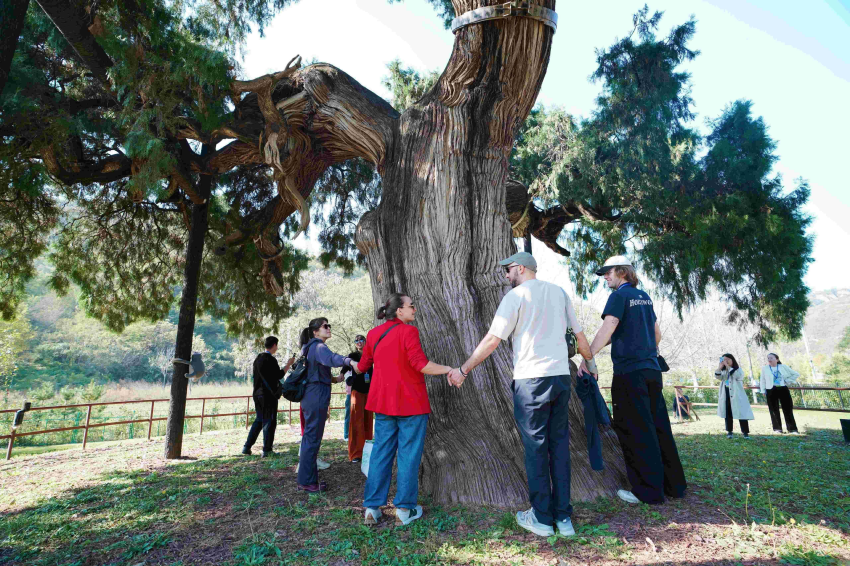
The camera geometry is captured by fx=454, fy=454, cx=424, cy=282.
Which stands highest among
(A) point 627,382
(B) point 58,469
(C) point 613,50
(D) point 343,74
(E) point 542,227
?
(C) point 613,50

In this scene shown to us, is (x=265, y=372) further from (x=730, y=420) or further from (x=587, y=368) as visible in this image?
(x=730, y=420)

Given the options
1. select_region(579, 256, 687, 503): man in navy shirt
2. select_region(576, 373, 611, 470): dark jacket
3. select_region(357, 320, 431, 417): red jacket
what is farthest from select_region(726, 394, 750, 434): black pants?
select_region(357, 320, 431, 417): red jacket

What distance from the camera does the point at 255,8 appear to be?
616 cm

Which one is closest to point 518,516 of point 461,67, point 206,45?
point 461,67

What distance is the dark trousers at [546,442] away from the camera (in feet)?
9.06

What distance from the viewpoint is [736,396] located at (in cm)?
739

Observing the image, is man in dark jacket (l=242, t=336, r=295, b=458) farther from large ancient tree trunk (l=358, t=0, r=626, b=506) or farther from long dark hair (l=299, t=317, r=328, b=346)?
large ancient tree trunk (l=358, t=0, r=626, b=506)

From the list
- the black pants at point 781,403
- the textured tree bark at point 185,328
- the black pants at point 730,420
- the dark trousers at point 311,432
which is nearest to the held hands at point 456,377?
the dark trousers at point 311,432

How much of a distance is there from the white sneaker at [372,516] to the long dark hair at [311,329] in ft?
5.95

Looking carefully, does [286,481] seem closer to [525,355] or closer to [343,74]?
[525,355]

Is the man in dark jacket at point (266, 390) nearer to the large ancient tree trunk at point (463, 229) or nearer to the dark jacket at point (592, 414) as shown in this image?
the large ancient tree trunk at point (463, 229)

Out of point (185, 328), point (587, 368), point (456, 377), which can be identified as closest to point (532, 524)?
point (456, 377)

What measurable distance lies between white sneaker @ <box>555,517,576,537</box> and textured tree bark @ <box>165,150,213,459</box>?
18.1ft

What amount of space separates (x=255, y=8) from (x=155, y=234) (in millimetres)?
5184
